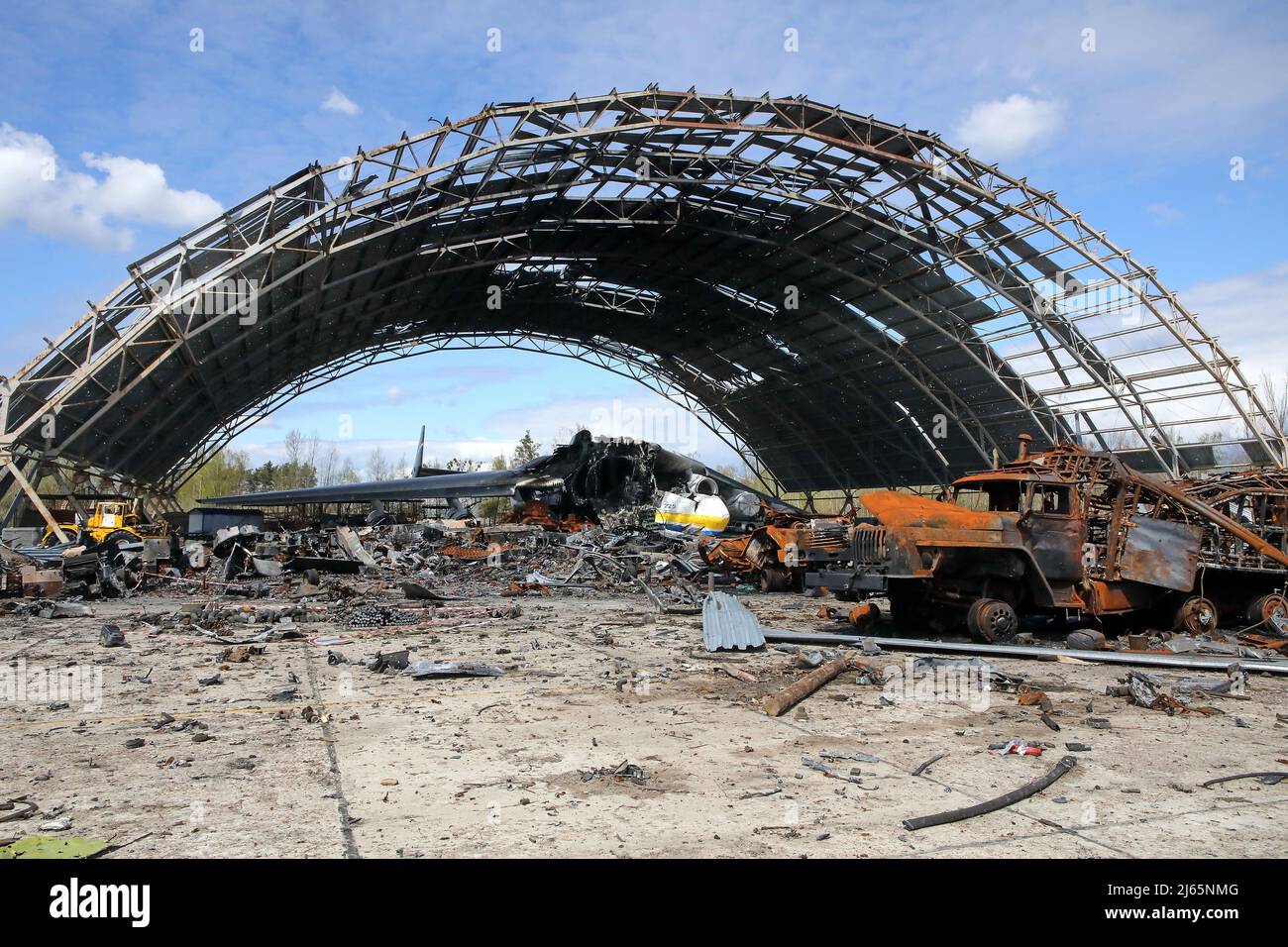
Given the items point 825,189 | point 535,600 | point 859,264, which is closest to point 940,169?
point 825,189

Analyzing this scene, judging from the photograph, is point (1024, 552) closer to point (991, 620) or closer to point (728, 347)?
point (991, 620)

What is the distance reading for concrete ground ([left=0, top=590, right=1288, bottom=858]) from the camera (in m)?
Answer: 3.98

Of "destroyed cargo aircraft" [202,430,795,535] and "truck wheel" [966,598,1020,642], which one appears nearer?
"truck wheel" [966,598,1020,642]

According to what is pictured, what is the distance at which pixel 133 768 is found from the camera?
504cm

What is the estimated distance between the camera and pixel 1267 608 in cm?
1148

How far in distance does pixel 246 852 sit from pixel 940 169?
899 inches

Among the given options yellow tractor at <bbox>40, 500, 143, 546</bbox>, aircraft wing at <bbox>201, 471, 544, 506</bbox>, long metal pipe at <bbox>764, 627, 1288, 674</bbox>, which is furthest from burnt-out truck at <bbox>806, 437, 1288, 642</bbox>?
yellow tractor at <bbox>40, 500, 143, 546</bbox>

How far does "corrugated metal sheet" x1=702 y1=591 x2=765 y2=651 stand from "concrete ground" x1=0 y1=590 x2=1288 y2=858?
863 mm

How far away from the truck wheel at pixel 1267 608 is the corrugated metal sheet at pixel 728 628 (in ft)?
23.7

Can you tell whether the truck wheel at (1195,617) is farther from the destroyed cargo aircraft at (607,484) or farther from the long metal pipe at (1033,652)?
the destroyed cargo aircraft at (607,484)

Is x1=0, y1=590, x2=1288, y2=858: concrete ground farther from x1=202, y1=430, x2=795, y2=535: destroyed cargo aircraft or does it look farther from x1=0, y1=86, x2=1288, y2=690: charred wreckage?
x1=202, y1=430, x2=795, y2=535: destroyed cargo aircraft

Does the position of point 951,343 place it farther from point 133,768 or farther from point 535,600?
point 133,768

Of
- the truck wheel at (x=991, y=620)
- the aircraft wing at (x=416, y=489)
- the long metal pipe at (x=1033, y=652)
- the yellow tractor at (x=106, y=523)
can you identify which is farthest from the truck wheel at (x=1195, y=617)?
the yellow tractor at (x=106, y=523)

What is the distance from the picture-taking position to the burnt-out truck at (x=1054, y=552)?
10336 millimetres
